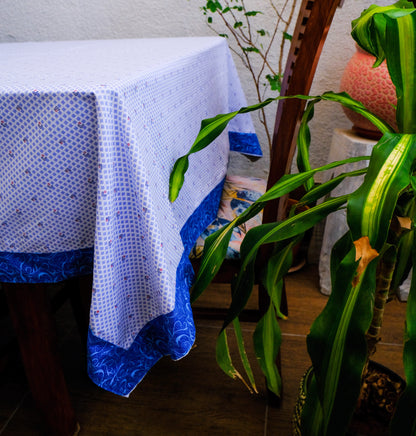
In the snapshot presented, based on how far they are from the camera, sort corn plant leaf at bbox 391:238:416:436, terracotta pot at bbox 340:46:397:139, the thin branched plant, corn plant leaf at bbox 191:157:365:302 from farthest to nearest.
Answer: the thin branched plant < terracotta pot at bbox 340:46:397:139 < corn plant leaf at bbox 191:157:365:302 < corn plant leaf at bbox 391:238:416:436

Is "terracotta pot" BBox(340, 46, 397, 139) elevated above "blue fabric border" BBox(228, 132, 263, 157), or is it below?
above

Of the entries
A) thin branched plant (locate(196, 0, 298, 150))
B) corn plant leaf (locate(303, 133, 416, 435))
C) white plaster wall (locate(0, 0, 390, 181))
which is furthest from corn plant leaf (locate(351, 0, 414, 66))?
white plaster wall (locate(0, 0, 390, 181))

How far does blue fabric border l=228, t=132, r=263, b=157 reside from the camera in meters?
1.25

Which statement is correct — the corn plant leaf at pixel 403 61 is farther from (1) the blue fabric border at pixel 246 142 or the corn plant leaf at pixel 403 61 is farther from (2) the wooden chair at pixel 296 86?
(1) the blue fabric border at pixel 246 142

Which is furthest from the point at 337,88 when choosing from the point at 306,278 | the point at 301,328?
the point at 301,328

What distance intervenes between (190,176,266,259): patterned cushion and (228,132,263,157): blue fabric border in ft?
0.35

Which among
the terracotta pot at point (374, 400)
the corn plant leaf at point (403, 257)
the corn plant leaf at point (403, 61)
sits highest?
the corn plant leaf at point (403, 61)

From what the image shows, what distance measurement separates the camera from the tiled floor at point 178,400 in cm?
100

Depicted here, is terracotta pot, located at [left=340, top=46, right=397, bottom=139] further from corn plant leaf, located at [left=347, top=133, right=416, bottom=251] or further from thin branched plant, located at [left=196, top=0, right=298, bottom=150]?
corn plant leaf, located at [left=347, top=133, right=416, bottom=251]

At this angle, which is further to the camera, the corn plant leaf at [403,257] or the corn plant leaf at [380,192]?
the corn plant leaf at [403,257]

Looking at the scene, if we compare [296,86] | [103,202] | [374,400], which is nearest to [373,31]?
[296,86]

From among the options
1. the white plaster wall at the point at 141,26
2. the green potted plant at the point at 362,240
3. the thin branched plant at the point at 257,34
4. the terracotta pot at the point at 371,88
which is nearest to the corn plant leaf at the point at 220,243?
the green potted plant at the point at 362,240

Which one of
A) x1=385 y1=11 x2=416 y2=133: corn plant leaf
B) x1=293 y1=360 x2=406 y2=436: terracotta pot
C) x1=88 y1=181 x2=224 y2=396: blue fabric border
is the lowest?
x1=293 y1=360 x2=406 y2=436: terracotta pot

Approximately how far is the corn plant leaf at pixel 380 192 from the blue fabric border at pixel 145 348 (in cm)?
29
